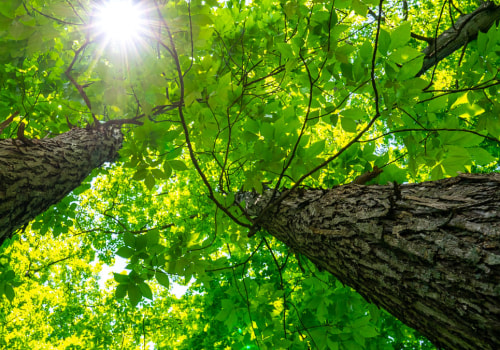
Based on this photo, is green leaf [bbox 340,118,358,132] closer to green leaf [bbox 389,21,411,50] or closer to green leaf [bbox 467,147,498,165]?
green leaf [bbox 389,21,411,50]

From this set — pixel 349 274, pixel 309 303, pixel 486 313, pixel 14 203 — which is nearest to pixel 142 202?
pixel 14 203

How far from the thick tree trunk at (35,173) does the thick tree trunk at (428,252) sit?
6.40 feet

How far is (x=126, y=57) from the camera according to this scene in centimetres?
148

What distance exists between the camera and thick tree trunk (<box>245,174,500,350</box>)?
730mm

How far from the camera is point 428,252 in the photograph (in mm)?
896

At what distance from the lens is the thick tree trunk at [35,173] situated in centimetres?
164

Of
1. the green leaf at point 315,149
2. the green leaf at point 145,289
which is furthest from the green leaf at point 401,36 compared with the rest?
the green leaf at point 145,289

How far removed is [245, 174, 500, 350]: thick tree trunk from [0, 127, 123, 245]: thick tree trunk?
6.40 feet

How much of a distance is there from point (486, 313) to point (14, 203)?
7.75 feet

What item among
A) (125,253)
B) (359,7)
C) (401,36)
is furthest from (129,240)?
(401,36)

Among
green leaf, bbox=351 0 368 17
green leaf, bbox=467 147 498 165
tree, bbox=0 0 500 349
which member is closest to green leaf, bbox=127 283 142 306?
tree, bbox=0 0 500 349

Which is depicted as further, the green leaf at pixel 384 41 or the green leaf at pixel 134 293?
the green leaf at pixel 134 293

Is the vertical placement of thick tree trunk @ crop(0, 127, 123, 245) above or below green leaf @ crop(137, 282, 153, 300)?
above

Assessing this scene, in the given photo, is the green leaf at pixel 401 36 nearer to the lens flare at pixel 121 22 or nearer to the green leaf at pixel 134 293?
the lens flare at pixel 121 22
